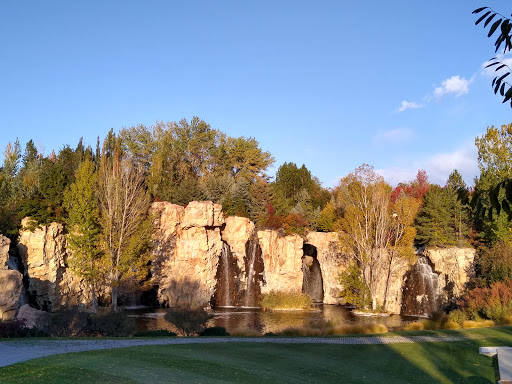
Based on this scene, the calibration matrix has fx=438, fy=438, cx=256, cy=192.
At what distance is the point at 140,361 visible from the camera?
1197 cm

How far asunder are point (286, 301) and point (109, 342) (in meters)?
22.5

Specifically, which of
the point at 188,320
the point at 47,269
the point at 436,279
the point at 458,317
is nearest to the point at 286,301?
the point at 436,279

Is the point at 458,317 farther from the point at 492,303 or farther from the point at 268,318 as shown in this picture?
the point at 268,318

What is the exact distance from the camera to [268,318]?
32562mm

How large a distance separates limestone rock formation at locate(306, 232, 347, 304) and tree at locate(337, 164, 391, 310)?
1788 mm

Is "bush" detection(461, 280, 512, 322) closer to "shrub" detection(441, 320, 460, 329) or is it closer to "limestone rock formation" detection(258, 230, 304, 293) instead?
"shrub" detection(441, 320, 460, 329)

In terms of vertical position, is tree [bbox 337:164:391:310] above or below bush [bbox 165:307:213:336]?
above

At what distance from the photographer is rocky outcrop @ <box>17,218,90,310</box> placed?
32.1 metres

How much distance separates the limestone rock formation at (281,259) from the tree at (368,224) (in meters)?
4.83

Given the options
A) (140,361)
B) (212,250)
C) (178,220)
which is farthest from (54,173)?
(140,361)

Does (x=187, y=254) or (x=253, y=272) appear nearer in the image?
(x=187, y=254)

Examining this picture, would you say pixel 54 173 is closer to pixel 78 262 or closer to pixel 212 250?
pixel 78 262

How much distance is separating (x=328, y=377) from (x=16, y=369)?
8.20m

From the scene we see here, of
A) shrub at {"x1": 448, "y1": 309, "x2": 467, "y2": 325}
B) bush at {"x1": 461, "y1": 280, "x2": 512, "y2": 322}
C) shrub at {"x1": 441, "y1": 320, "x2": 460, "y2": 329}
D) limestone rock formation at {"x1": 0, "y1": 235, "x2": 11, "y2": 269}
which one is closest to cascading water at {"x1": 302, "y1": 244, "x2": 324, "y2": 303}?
bush at {"x1": 461, "y1": 280, "x2": 512, "y2": 322}
